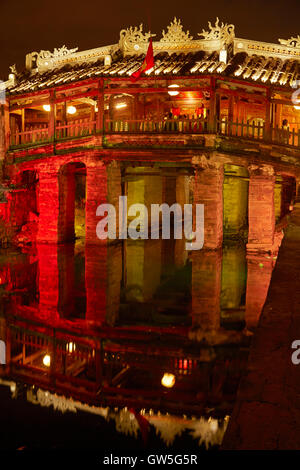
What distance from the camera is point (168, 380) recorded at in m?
5.00

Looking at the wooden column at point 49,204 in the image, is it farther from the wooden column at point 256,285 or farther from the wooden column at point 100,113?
the wooden column at point 256,285

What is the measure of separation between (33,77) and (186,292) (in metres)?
15.3

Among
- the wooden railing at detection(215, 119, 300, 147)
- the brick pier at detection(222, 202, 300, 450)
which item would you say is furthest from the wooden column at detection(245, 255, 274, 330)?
the wooden railing at detection(215, 119, 300, 147)

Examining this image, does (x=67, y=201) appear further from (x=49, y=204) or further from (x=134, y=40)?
(x=134, y=40)

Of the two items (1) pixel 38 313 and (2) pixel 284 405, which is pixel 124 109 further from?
(2) pixel 284 405

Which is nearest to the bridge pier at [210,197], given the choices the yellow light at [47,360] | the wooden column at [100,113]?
the wooden column at [100,113]

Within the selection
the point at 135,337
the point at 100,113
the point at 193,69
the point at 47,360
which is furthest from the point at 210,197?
the point at 47,360

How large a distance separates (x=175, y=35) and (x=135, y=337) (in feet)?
51.3

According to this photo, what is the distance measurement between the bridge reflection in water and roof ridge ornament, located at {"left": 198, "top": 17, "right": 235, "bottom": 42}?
10156 mm

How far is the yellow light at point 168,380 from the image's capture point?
488 cm

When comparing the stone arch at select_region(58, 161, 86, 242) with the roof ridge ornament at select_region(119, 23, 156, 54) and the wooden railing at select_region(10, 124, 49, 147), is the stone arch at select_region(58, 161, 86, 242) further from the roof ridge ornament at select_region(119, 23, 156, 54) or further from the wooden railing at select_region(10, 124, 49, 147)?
the roof ridge ornament at select_region(119, 23, 156, 54)

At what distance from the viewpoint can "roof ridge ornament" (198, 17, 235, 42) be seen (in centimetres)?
1742

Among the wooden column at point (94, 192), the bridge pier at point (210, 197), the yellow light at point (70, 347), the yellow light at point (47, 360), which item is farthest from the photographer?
the wooden column at point (94, 192)

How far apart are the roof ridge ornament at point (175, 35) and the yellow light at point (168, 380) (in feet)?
54.1
